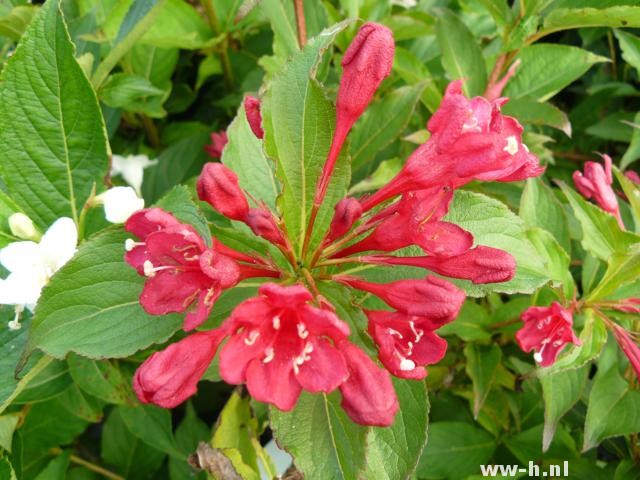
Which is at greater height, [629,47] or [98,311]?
[98,311]

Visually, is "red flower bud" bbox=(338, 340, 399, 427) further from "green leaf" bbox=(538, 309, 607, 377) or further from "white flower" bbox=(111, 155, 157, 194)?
"white flower" bbox=(111, 155, 157, 194)

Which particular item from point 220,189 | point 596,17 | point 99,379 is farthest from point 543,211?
point 99,379

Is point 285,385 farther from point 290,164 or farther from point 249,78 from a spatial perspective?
point 249,78

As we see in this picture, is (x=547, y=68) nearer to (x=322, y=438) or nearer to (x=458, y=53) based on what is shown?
(x=458, y=53)

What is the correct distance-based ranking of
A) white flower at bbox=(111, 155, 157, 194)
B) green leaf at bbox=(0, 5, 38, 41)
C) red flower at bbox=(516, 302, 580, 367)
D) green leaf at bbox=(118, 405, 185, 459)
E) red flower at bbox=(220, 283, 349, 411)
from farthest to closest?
white flower at bbox=(111, 155, 157, 194) → green leaf at bbox=(118, 405, 185, 459) → green leaf at bbox=(0, 5, 38, 41) → red flower at bbox=(516, 302, 580, 367) → red flower at bbox=(220, 283, 349, 411)

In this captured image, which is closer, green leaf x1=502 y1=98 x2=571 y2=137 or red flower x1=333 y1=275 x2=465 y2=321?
red flower x1=333 y1=275 x2=465 y2=321

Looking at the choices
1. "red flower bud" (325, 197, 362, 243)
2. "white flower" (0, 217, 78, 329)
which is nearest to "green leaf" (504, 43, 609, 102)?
"red flower bud" (325, 197, 362, 243)

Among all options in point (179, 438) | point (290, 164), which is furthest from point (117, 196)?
point (179, 438)
